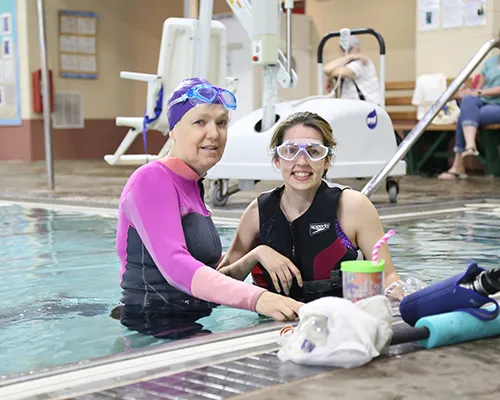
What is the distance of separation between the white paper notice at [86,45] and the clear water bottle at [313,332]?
1357 centimetres

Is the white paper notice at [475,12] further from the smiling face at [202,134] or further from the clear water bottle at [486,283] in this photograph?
the clear water bottle at [486,283]

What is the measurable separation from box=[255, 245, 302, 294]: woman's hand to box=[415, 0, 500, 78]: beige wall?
7981 millimetres

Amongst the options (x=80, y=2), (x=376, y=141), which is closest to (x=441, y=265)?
(x=376, y=141)

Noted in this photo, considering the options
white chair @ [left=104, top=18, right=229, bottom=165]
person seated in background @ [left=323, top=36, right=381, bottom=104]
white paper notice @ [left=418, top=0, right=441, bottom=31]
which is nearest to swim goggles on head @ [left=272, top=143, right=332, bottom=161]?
white chair @ [left=104, top=18, right=229, bottom=165]

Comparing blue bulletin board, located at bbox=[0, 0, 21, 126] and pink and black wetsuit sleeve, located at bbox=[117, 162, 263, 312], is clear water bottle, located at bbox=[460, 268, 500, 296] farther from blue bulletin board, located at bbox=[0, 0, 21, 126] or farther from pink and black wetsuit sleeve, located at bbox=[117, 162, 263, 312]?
blue bulletin board, located at bbox=[0, 0, 21, 126]

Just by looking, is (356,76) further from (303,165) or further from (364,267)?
(364,267)

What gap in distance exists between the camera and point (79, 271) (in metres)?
4.22

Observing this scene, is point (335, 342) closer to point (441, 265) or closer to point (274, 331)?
point (274, 331)

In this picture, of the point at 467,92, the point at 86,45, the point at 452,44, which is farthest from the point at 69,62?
the point at 467,92

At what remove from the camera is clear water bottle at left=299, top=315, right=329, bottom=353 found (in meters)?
2.05

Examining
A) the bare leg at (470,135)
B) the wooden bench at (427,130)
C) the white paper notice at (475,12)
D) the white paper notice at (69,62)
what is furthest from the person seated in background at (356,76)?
the white paper notice at (69,62)

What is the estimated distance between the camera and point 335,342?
2.01 meters

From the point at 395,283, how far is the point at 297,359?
37.8 inches

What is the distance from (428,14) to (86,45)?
22.0ft
